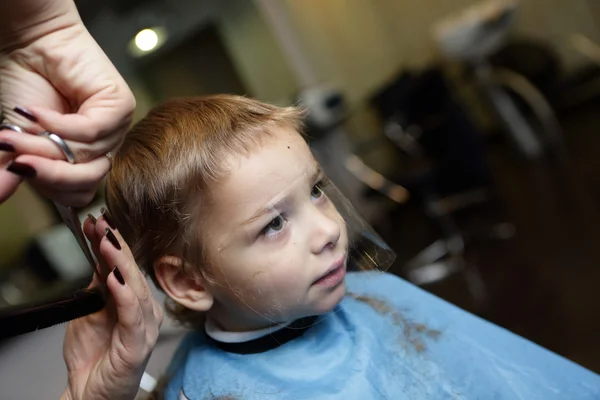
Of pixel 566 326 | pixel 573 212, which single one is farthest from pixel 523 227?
pixel 566 326

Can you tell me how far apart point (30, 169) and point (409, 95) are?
9.61 ft

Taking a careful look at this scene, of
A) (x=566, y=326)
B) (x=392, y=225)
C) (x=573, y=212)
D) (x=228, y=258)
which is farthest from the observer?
(x=392, y=225)

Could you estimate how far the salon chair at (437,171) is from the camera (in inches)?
111

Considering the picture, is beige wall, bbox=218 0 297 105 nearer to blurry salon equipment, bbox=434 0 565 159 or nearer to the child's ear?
blurry salon equipment, bbox=434 0 565 159

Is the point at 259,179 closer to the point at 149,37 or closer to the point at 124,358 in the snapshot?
the point at 124,358

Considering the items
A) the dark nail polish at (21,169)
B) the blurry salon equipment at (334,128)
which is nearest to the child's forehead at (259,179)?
the dark nail polish at (21,169)

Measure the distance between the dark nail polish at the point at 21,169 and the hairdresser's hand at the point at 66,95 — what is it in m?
0.02

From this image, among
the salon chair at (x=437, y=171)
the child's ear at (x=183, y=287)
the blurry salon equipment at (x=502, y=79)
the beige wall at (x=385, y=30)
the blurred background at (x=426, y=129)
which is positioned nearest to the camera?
the child's ear at (x=183, y=287)

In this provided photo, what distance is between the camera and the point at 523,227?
9.73 feet

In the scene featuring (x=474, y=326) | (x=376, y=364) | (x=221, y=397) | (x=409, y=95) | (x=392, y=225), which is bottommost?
(x=392, y=225)

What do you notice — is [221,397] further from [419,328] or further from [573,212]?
[573,212]

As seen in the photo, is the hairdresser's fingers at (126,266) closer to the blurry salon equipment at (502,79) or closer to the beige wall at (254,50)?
the beige wall at (254,50)

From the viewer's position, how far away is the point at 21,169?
54cm

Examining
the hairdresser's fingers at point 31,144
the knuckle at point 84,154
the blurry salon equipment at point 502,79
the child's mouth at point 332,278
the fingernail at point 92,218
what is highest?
the hairdresser's fingers at point 31,144
